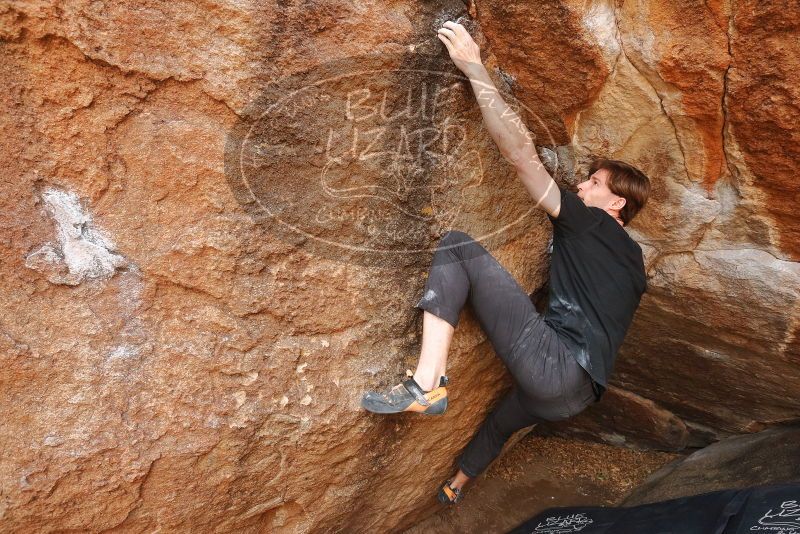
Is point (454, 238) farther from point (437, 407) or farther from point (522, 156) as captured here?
point (437, 407)

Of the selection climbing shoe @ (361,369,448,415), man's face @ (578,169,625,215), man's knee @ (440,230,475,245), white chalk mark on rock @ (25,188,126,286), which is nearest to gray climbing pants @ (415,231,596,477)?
man's knee @ (440,230,475,245)

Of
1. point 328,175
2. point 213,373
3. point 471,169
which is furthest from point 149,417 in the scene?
point 471,169

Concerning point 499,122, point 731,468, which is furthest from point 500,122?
point 731,468

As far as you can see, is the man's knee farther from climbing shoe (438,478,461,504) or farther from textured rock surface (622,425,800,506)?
textured rock surface (622,425,800,506)

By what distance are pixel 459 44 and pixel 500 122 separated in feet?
0.82

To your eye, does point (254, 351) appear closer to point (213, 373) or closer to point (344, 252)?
point (213, 373)

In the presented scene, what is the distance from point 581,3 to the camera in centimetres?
174

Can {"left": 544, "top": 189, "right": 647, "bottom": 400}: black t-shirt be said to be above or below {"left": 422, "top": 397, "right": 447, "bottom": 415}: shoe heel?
above

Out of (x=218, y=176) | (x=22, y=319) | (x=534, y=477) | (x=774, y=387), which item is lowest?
(x=534, y=477)

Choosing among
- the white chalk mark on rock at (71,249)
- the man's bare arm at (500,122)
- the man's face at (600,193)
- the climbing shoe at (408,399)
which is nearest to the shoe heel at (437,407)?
the climbing shoe at (408,399)

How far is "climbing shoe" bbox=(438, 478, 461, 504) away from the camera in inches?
95.7

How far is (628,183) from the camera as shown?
6.40 feet

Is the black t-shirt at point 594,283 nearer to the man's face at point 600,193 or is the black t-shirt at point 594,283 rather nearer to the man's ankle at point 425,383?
the man's face at point 600,193

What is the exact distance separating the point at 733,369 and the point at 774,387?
0.58ft
